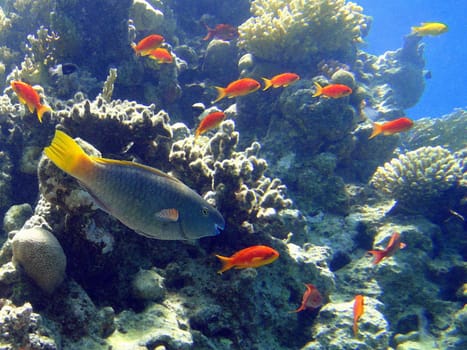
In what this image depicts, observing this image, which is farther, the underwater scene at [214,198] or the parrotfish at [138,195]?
the underwater scene at [214,198]

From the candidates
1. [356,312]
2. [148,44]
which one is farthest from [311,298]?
[148,44]

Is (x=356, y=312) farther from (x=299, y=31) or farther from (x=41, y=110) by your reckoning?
(x=299, y=31)

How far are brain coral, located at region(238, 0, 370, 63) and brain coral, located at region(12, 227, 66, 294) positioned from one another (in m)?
6.63

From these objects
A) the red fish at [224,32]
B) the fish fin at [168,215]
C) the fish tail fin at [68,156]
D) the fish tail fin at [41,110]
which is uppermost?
the red fish at [224,32]

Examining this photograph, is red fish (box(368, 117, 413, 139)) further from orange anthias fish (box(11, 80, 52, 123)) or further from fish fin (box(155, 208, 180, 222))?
orange anthias fish (box(11, 80, 52, 123))

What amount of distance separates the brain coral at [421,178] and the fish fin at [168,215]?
17.1ft

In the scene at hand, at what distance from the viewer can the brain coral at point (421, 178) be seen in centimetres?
621

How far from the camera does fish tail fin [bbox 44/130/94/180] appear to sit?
201 centimetres

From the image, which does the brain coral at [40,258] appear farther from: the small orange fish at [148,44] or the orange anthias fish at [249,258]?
the small orange fish at [148,44]

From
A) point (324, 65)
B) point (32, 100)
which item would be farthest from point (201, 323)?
point (324, 65)

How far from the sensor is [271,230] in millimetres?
4391

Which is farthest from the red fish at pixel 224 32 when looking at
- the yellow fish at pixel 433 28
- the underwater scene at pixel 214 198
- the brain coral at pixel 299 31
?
the yellow fish at pixel 433 28

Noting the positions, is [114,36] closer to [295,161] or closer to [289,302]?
[295,161]

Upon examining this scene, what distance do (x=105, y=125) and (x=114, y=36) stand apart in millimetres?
4622
